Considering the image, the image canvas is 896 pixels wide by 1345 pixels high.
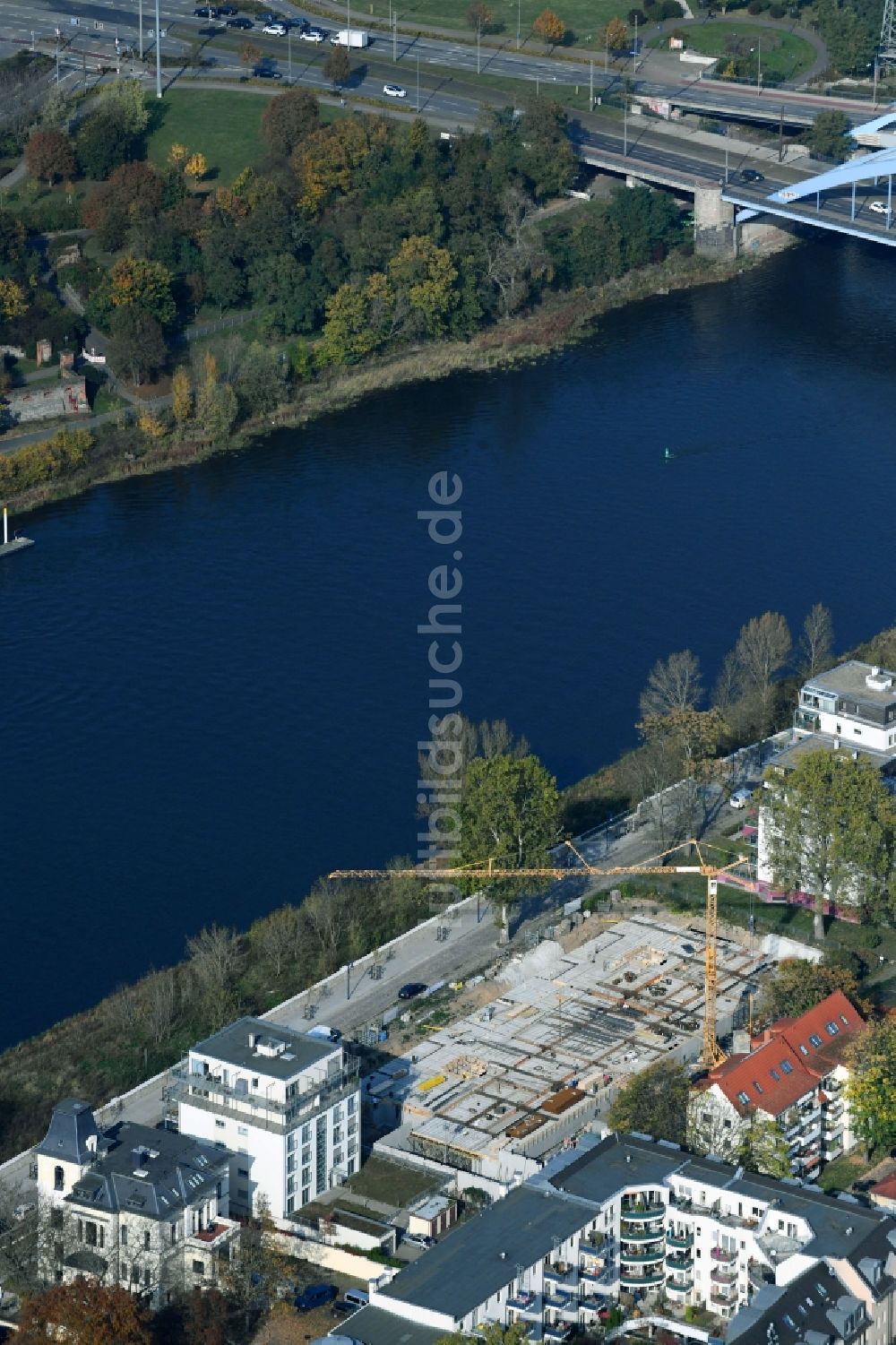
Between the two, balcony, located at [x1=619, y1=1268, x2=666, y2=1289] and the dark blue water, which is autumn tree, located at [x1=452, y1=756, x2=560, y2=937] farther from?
balcony, located at [x1=619, y1=1268, x2=666, y2=1289]

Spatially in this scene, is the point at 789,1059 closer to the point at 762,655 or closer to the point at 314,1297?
the point at 314,1297

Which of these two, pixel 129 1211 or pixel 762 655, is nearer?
pixel 129 1211

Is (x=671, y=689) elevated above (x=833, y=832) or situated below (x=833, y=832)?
below

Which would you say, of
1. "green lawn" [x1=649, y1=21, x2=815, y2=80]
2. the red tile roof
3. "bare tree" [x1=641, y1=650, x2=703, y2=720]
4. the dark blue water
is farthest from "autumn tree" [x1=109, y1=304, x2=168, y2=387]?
the red tile roof

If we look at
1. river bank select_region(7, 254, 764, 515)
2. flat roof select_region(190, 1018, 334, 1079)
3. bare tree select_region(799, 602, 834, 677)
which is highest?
river bank select_region(7, 254, 764, 515)

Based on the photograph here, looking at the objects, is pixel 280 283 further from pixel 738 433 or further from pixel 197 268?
pixel 738 433

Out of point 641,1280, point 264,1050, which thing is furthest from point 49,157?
point 641,1280

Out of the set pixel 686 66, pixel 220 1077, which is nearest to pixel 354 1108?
pixel 220 1077
